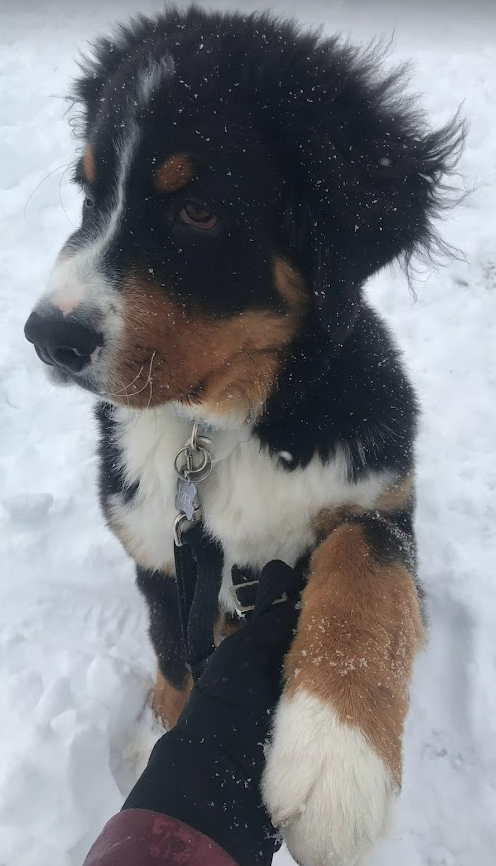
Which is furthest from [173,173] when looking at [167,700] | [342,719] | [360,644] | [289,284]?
[167,700]

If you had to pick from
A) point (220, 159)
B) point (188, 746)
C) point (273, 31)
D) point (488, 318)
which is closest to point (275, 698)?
point (188, 746)

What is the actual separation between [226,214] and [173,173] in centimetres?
17

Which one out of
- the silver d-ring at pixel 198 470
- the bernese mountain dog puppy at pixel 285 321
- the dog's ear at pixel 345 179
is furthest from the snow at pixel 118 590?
the dog's ear at pixel 345 179

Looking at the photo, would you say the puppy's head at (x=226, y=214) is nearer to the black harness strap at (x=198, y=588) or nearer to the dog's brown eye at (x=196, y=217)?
the dog's brown eye at (x=196, y=217)

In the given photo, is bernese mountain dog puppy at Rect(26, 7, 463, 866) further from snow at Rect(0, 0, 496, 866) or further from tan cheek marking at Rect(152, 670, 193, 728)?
snow at Rect(0, 0, 496, 866)

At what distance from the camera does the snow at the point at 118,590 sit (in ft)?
7.87

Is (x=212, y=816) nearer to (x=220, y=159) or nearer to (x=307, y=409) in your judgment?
(x=307, y=409)

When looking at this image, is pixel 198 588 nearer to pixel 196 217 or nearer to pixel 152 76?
pixel 196 217

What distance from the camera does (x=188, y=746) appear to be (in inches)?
63.3

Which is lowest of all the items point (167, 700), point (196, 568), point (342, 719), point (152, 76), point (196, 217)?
point (167, 700)

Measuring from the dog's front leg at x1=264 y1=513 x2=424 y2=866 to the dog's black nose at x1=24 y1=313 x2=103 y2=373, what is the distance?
86cm

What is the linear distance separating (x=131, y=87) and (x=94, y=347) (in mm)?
771

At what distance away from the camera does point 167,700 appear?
268 centimetres

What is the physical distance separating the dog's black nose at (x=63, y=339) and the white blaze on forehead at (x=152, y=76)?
654 mm
